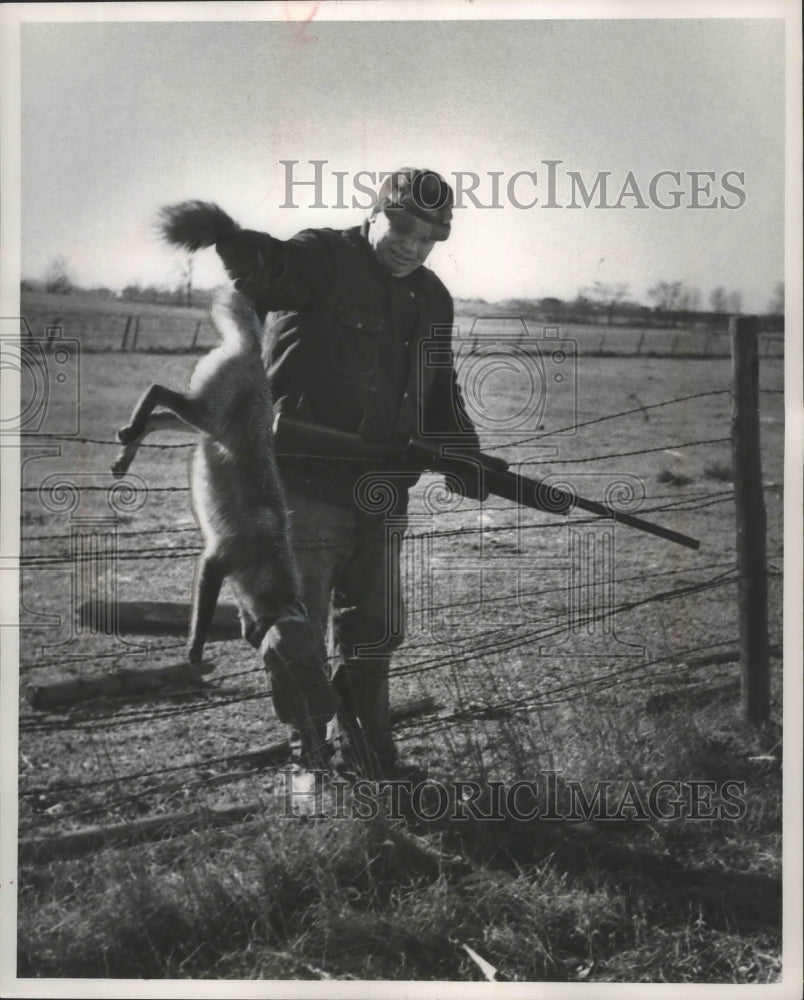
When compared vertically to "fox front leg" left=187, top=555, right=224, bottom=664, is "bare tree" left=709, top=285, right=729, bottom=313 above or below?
above

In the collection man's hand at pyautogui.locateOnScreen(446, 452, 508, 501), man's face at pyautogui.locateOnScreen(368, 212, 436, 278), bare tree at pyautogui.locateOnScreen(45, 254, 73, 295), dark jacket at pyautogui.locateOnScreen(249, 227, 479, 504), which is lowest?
man's hand at pyautogui.locateOnScreen(446, 452, 508, 501)

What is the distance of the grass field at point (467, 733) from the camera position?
4.12 metres

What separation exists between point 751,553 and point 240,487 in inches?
81.2

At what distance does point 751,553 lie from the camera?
15.1ft

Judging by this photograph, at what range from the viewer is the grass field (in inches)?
162

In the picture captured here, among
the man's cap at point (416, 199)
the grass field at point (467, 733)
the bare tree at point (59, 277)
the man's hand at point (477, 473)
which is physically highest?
the man's cap at point (416, 199)

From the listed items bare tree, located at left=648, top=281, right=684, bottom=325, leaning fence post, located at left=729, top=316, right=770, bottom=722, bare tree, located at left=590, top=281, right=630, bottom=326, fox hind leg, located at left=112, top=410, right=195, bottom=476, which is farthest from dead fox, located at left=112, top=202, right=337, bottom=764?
leaning fence post, located at left=729, top=316, right=770, bottom=722

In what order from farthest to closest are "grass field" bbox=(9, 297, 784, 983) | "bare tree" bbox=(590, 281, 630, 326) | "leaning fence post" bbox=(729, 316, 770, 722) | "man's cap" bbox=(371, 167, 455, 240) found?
"leaning fence post" bbox=(729, 316, 770, 722) < "bare tree" bbox=(590, 281, 630, 326) < "man's cap" bbox=(371, 167, 455, 240) < "grass field" bbox=(9, 297, 784, 983)

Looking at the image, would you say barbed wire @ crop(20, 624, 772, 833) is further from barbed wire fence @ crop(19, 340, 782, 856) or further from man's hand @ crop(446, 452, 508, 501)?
man's hand @ crop(446, 452, 508, 501)

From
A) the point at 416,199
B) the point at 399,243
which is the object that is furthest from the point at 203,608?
the point at 416,199

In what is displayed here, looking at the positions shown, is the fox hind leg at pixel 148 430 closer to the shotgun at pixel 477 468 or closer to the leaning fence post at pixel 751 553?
the shotgun at pixel 477 468

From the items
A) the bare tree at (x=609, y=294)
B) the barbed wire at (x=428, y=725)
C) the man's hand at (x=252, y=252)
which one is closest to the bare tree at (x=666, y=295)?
the bare tree at (x=609, y=294)

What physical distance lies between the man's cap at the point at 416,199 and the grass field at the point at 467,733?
518 millimetres

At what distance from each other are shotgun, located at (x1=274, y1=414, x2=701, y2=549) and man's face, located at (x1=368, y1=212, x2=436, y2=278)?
0.66m
